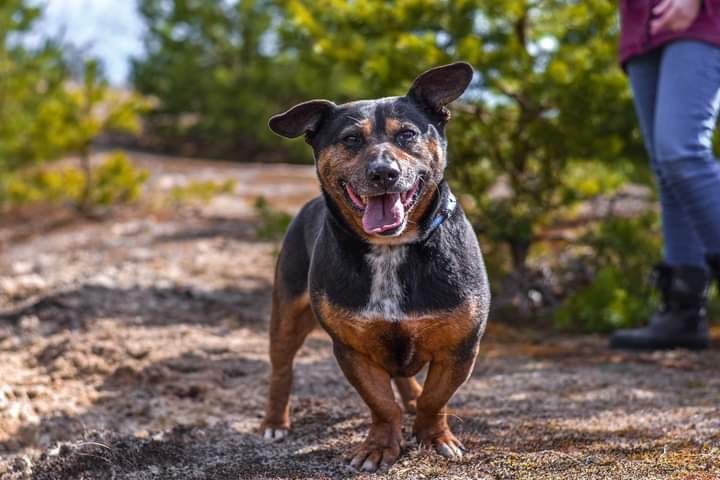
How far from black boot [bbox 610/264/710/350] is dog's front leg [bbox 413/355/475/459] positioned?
248 centimetres

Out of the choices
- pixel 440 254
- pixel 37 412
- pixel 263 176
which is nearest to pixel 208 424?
pixel 37 412

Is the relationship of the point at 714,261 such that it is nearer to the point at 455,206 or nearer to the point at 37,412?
the point at 455,206

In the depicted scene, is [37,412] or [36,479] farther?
[37,412]

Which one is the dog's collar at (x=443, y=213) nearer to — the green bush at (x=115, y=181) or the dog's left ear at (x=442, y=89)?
the dog's left ear at (x=442, y=89)

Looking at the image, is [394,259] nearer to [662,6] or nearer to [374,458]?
[374,458]

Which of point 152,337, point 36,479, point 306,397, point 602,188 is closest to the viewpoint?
point 36,479

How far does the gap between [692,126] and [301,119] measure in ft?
7.38

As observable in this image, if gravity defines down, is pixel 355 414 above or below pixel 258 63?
below

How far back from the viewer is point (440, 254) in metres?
3.46

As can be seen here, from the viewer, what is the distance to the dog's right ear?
370cm

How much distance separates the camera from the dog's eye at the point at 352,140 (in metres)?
3.54

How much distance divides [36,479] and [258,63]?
1384cm

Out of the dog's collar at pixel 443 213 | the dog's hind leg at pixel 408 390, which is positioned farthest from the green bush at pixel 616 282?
the dog's collar at pixel 443 213

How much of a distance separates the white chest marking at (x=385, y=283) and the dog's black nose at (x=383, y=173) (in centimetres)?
32
